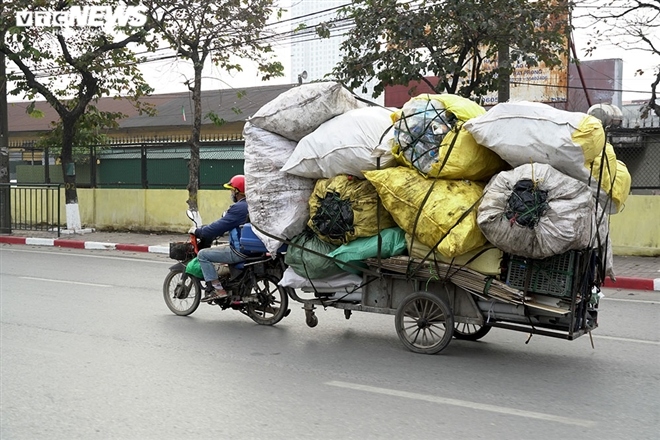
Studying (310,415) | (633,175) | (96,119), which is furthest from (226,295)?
(96,119)

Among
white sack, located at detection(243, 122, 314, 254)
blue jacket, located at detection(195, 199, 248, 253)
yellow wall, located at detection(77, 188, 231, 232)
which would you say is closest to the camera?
white sack, located at detection(243, 122, 314, 254)

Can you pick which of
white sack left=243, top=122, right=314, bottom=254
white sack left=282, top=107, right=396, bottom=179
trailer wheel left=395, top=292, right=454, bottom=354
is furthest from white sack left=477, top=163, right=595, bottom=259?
white sack left=243, top=122, right=314, bottom=254

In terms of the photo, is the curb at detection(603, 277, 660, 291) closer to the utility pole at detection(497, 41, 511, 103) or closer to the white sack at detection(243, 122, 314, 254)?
the utility pole at detection(497, 41, 511, 103)

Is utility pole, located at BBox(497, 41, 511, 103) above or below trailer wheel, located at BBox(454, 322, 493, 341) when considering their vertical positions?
above

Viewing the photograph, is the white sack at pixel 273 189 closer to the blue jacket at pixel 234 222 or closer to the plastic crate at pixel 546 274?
the blue jacket at pixel 234 222

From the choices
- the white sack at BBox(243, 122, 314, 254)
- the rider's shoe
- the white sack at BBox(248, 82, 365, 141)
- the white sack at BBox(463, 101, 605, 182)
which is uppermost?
the white sack at BBox(248, 82, 365, 141)

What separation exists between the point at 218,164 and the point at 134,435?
47.0 ft

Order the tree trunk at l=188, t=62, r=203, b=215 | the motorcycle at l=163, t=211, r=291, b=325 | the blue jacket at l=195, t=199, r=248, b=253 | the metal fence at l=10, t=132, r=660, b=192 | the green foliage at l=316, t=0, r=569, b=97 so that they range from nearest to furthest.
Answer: the motorcycle at l=163, t=211, r=291, b=325 < the blue jacket at l=195, t=199, r=248, b=253 < the green foliage at l=316, t=0, r=569, b=97 < the tree trunk at l=188, t=62, r=203, b=215 < the metal fence at l=10, t=132, r=660, b=192

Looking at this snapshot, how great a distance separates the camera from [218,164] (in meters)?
18.7

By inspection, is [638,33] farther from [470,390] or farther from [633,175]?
[470,390]

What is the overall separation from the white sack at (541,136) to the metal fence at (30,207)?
1592 cm

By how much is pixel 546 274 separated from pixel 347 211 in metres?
1.82

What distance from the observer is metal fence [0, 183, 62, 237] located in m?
20.2

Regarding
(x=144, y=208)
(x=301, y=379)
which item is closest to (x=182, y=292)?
(x=301, y=379)
